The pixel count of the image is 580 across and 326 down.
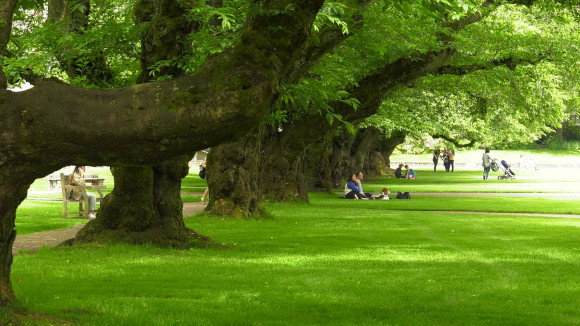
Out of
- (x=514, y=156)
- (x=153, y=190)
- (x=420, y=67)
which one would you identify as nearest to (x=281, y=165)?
(x=420, y=67)

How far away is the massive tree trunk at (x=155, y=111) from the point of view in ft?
19.1

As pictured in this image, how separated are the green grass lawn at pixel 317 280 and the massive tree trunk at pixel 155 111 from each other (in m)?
1.65

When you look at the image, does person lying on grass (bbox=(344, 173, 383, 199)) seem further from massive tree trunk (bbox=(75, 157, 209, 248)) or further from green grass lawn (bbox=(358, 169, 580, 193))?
massive tree trunk (bbox=(75, 157, 209, 248))

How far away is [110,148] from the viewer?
19.5 feet

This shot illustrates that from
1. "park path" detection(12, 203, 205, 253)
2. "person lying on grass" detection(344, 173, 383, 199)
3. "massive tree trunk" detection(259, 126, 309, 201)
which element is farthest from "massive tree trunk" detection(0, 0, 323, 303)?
"person lying on grass" detection(344, 173, 383, 199)

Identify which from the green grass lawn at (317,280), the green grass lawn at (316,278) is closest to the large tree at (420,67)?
the green grass lawn at (316,278)

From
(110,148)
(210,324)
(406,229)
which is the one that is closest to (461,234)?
(406,229)

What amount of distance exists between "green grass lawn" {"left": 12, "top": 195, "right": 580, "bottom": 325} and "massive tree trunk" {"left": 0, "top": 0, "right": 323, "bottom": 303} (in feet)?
5.41

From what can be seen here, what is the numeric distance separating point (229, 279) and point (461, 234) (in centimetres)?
810

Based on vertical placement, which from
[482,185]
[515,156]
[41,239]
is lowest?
[41,239]

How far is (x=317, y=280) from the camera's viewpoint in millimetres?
9648

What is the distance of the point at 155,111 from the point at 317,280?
4.40 meters

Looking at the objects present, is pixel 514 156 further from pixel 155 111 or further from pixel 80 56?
pixel 155 111

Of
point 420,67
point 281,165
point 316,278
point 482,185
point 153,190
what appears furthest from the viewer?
point 482,185
